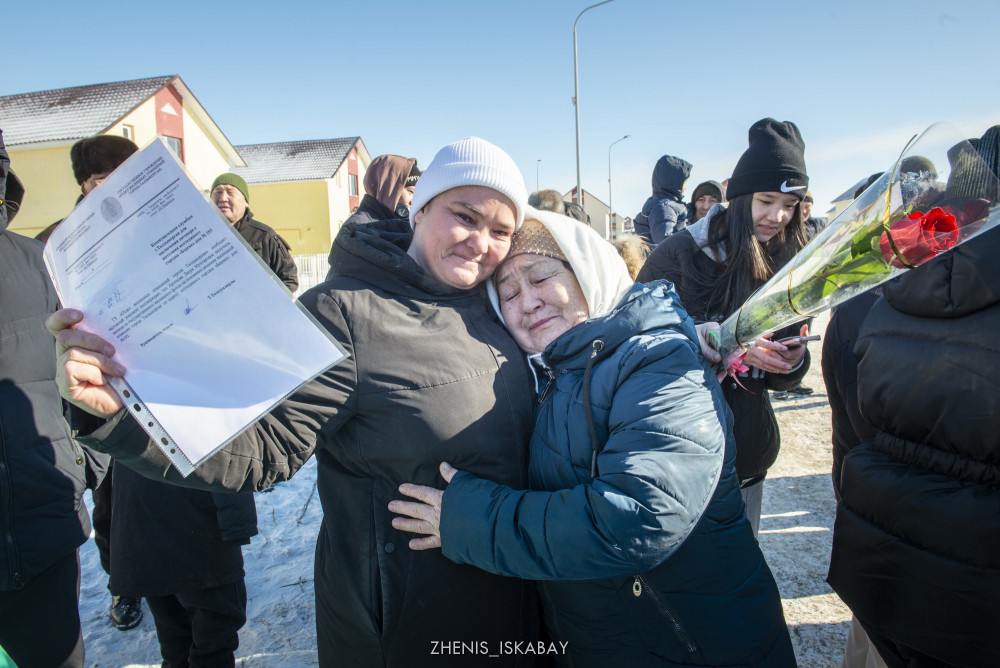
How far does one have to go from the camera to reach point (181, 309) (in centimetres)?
102

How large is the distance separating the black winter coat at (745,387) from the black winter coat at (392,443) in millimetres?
1304

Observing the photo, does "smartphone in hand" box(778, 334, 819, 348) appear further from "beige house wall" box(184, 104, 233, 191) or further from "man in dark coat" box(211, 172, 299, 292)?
"beige house wall" box(184, 104, 233, 191)

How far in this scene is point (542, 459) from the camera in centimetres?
143

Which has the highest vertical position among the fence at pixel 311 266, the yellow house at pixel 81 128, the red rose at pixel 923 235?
the yellow house at pixel 81 128

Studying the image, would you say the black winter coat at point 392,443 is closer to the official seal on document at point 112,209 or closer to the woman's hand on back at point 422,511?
the woman's hand on back at point 422,511

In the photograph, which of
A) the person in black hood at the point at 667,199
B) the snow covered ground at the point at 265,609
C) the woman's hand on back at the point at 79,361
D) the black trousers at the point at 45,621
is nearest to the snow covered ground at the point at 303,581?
the snow covered ground at the point at 265,609

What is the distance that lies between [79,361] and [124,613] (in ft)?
8.78

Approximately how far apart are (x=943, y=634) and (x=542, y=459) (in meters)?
1.12

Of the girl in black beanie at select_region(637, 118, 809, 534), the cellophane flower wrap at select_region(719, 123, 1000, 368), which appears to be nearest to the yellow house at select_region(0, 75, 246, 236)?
the girl in black beanie at select_region(637, 118, 809, 534)

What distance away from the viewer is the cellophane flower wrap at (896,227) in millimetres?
1077

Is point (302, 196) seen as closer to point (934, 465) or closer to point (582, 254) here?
point (582, 254)

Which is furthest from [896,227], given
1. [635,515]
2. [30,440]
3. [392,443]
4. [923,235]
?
[30,440]

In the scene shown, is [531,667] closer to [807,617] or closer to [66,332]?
[66,332]

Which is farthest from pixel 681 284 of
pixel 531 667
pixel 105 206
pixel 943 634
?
pixel 105 206
